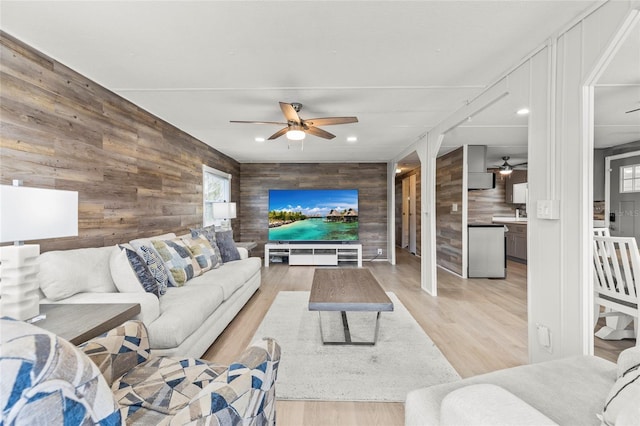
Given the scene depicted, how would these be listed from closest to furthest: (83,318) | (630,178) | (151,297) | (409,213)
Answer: (83,318)
(151,297)
(630,178)
(409,213)

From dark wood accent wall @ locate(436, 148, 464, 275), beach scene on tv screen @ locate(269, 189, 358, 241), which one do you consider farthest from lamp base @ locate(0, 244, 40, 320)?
dark wood accent wall @ locate(436, 148, 464, 275)

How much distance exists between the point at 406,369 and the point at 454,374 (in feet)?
1.12

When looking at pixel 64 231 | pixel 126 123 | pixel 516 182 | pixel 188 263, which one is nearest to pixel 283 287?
pixel 188 263

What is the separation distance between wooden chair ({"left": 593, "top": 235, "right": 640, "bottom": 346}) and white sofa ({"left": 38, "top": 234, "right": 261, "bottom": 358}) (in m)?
3.15

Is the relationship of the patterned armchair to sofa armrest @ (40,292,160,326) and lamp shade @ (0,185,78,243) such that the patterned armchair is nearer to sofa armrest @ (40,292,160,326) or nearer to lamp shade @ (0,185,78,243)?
sofa armrest @ (40,292,160,326)

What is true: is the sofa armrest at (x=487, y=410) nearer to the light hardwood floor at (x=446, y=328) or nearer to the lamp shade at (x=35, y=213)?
the light hardwood floor at (x=446, y=328)

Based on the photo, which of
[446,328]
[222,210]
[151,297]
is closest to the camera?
[151,297]

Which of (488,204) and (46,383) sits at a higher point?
(488,204)

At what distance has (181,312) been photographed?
211 cm

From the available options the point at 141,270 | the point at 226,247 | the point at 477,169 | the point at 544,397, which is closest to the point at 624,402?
the point at 544,397

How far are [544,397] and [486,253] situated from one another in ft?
14.9

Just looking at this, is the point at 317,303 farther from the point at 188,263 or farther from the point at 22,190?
the point at 22,190

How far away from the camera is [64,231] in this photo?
1.62 metres

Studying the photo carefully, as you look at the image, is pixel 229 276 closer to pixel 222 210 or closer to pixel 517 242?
pixel 222 210
